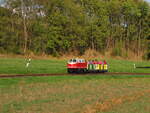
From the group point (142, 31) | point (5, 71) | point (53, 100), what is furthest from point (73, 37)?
point (53, 100)

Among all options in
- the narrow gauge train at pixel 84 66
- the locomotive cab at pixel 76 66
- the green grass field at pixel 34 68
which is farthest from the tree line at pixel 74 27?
the locomotive cab at pixel 76 66

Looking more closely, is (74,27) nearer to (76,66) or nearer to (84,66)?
(84,66)

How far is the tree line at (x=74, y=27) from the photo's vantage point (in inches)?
2719

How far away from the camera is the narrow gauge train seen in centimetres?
3919

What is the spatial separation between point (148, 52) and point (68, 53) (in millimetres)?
23996

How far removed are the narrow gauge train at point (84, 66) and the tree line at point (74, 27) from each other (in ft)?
89.1

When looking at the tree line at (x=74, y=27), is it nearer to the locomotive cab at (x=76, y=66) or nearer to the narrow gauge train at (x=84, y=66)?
the narrow gauge train at (x=84, y=66)

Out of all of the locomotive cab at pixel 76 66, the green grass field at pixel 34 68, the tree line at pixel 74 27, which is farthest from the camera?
the tree line at pixel 74 27

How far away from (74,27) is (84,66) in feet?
118

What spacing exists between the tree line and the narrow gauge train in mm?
27143

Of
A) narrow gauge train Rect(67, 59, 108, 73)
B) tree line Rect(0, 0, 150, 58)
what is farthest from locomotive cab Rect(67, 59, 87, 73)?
tree line Rect(0, 0, 150, 58)

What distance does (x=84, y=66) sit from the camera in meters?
40.6

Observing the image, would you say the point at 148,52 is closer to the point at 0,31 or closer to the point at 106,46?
the point at 106,46

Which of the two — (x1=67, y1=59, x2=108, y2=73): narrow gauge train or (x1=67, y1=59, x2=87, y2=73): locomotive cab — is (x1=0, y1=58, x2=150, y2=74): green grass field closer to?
(x1=67, y1=59, x2=87, y2=73): locomotive cab
